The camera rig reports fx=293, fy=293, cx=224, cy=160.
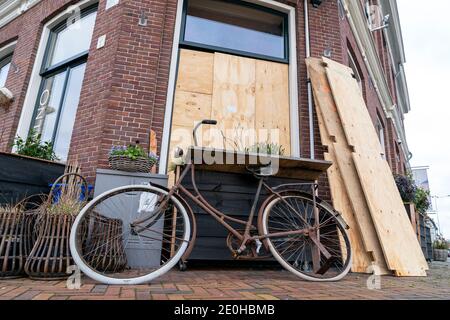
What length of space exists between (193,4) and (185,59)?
105 cm

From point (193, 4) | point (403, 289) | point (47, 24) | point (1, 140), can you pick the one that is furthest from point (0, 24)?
point (403, 289)

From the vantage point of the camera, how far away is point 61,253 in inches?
81.7

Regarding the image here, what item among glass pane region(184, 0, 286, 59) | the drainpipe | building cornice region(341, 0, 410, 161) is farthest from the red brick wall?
building cornice region(341, 0, 410, 161)

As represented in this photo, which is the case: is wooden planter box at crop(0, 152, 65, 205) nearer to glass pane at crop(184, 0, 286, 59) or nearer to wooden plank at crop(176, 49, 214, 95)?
wooden plank at crop(176, 49, 214, 95)

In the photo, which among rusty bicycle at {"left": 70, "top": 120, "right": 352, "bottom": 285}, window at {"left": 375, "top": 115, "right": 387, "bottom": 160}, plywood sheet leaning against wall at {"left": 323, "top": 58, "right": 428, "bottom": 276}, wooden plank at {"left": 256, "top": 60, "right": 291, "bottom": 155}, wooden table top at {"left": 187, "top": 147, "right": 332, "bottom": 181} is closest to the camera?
rusty bicycle at {"left": 70, "top": 120, "right": 352, "bottom": 285}

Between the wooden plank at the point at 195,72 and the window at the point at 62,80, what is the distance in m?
1.64

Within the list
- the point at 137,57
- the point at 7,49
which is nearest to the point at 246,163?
the point at 137,57

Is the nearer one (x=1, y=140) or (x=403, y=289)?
(x=403, y=289)

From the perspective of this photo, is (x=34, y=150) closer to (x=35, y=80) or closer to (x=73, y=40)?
(x=35, y=80)

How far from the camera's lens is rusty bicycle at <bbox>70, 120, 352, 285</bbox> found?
215cm

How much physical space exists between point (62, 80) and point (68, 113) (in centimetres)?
76

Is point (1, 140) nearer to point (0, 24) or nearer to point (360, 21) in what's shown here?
point (0, 24)

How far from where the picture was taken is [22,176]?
2.96m

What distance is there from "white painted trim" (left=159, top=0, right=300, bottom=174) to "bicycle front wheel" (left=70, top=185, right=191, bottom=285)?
1.01 m
